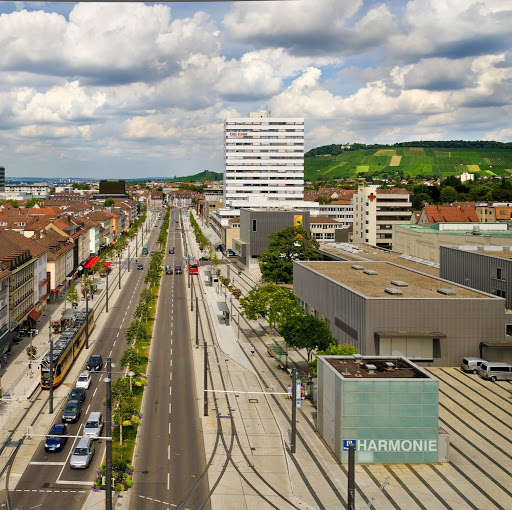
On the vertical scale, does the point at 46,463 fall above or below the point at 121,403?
below

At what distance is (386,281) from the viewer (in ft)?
204

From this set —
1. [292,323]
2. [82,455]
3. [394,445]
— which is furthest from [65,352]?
[394,445]

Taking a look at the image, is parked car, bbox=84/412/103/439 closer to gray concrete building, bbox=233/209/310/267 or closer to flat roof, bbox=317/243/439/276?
flat roof, bbox=317/243/439/276

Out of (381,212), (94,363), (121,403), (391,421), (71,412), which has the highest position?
(381,212)

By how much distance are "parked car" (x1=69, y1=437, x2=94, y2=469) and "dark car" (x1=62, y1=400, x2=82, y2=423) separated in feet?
19.0

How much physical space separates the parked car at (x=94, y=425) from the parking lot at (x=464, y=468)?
17.1 meters

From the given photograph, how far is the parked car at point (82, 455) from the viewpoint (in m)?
35.0

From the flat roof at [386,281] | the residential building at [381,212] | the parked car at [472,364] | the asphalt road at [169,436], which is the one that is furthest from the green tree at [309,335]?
the residential building at [381,212]

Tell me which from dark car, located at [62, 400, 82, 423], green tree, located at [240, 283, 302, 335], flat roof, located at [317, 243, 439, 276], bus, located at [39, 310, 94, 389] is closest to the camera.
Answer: dark car, located at [62, 400, 82, 423]

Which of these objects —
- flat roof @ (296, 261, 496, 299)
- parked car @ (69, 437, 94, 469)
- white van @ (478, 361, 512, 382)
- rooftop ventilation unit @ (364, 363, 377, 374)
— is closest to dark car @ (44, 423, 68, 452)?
parked car @ (69, 437, 94, 469)

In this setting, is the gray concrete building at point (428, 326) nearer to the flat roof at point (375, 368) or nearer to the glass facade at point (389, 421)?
the flat roof at point (375, 368)

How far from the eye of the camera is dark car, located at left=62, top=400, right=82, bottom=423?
4244 cm

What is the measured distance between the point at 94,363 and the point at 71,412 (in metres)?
14.0

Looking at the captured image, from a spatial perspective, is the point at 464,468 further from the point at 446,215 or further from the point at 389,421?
the point at 446,215
